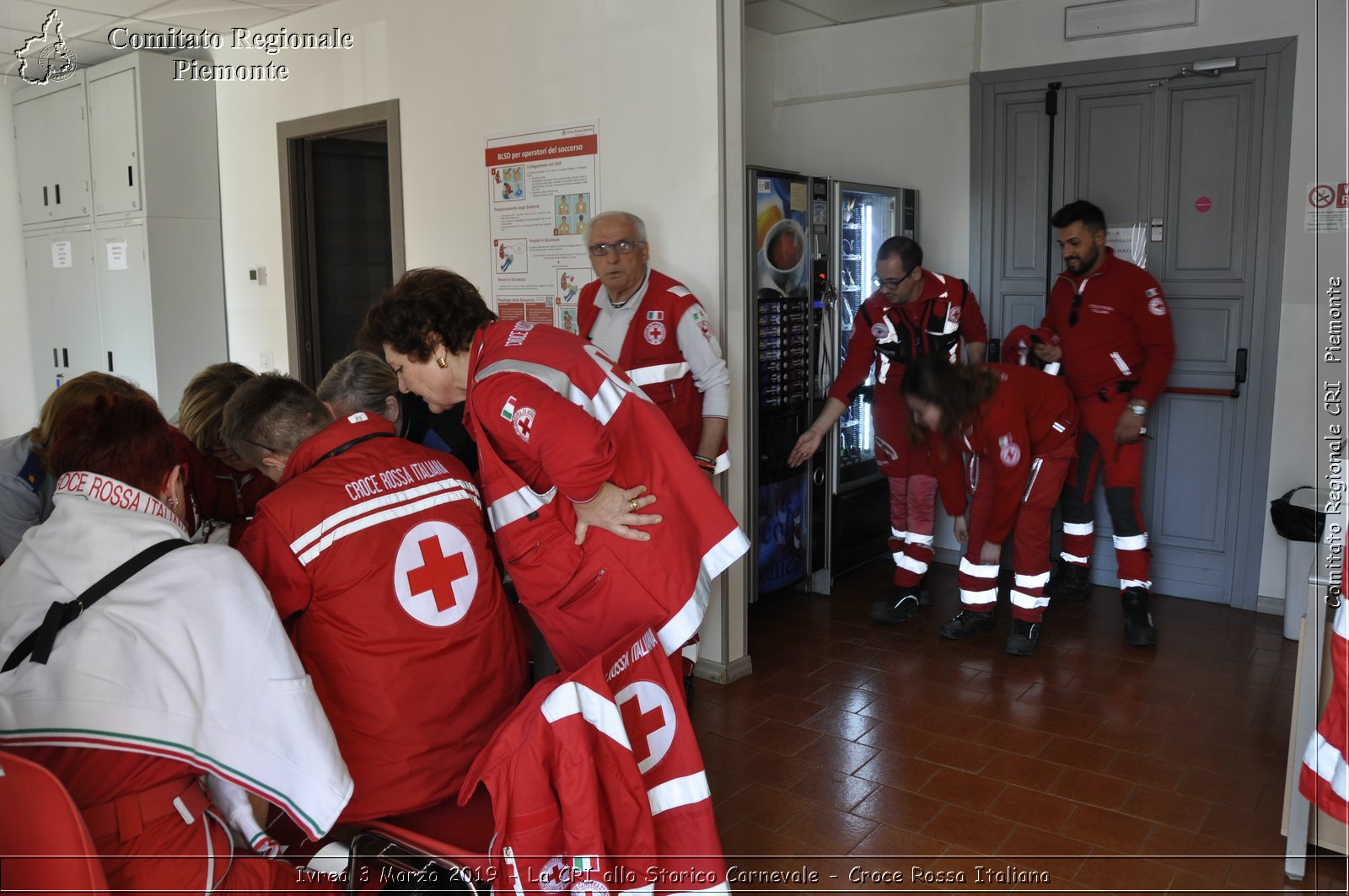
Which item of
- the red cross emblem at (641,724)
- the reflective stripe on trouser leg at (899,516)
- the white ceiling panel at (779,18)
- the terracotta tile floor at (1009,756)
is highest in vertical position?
the white ceiling panel at (779,18)

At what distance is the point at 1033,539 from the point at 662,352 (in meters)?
1.80

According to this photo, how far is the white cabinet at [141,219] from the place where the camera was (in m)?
6.04

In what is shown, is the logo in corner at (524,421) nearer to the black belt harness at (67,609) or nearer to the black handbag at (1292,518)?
the black belt harness at (67,609)

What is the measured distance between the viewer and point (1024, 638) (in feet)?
13.9

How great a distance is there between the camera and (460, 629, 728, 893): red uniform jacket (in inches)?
64.7

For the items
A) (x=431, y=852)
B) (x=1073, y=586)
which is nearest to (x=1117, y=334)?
(x=1073, y=586)

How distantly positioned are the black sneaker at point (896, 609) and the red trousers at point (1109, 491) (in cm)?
83

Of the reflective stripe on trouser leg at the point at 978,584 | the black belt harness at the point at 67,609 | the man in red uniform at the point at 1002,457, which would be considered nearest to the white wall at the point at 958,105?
the man in red uniform at the point at 1002,457

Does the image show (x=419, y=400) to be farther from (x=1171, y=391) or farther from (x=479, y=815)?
(x=1171, y=391)

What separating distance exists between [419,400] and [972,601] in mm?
2563

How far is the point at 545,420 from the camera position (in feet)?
6.71

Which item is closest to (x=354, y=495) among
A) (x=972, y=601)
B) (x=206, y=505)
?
(x=206, y=505)

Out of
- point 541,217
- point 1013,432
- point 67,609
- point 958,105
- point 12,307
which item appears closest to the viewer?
point 67,609

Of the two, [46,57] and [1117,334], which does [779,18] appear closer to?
[1117,334]
